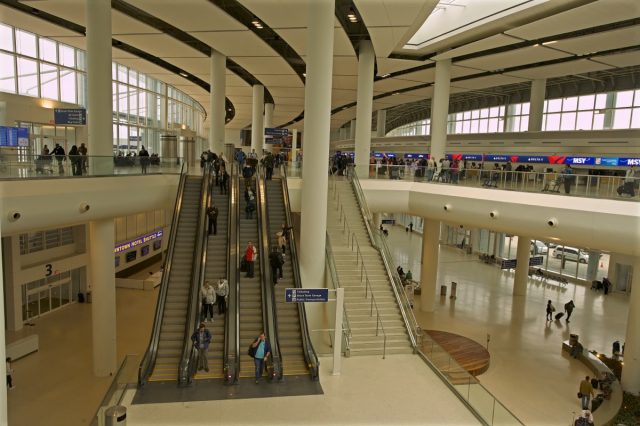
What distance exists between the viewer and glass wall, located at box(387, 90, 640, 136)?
28109 millimetres

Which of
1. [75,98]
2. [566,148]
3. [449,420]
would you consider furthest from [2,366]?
[566,148]

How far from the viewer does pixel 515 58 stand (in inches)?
816

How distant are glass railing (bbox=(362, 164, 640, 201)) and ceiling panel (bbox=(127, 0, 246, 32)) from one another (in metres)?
7.87

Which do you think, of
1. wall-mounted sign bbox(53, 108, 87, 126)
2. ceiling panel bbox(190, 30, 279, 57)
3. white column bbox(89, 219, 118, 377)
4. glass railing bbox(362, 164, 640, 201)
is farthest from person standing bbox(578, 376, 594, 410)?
wall-mounted sign bbox(53, 108, 87, 126)

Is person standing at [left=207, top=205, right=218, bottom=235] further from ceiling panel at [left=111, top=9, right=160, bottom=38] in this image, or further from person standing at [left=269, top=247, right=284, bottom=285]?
ceiling panel at [left=111, top=9, right=160, bottom=38]

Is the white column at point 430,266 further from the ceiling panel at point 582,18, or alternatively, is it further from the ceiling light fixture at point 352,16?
the ceiling light fixture at point 352,16

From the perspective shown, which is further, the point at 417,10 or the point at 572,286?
the point at 572,286

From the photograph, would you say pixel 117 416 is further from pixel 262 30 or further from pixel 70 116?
pixel 262 30

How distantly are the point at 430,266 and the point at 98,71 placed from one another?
626 inches

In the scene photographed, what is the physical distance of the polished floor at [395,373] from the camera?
917 cm

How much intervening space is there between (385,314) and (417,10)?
8.88 metres

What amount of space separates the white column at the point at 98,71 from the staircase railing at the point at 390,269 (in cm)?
836

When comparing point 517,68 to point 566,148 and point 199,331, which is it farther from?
point 199,331

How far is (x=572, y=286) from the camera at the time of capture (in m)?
30.4
